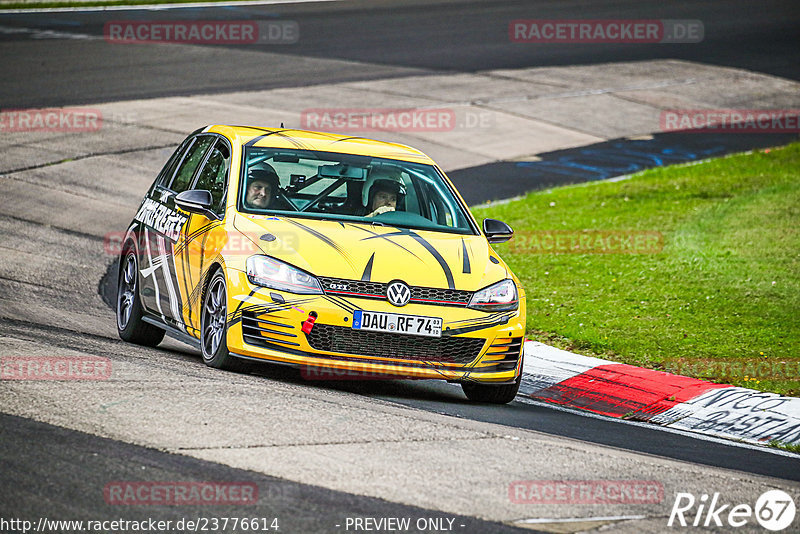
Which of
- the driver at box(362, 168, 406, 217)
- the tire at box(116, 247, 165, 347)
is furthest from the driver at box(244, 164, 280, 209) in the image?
the tire at box(116, 247, 165, 347)

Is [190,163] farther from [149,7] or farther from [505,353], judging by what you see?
[149,7]

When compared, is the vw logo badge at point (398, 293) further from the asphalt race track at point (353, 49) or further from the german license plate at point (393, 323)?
the asphalt race track at point (353, 49)

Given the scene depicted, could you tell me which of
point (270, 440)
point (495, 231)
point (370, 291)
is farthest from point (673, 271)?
point (270, 440)

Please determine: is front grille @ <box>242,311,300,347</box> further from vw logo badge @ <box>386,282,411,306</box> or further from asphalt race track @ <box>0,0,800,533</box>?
vw logo badge @ <box>386,282,411,306</box>

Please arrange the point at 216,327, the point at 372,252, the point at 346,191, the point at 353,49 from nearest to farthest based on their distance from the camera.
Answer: the point at 372,252
the point at 216,327
the point at 346,191
the point at 353,49

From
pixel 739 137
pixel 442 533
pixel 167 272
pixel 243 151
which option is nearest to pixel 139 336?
pixel 167 272

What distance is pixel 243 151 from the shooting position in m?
9.03

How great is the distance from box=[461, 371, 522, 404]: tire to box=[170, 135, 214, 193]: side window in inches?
109

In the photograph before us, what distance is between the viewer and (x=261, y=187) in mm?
8766

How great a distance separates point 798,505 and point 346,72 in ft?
71.9

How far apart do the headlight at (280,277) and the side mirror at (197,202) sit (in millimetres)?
784

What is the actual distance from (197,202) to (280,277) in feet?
3.47

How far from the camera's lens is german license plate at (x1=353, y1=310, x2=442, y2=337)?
776 centimetres

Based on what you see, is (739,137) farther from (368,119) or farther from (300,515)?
(300,515)
